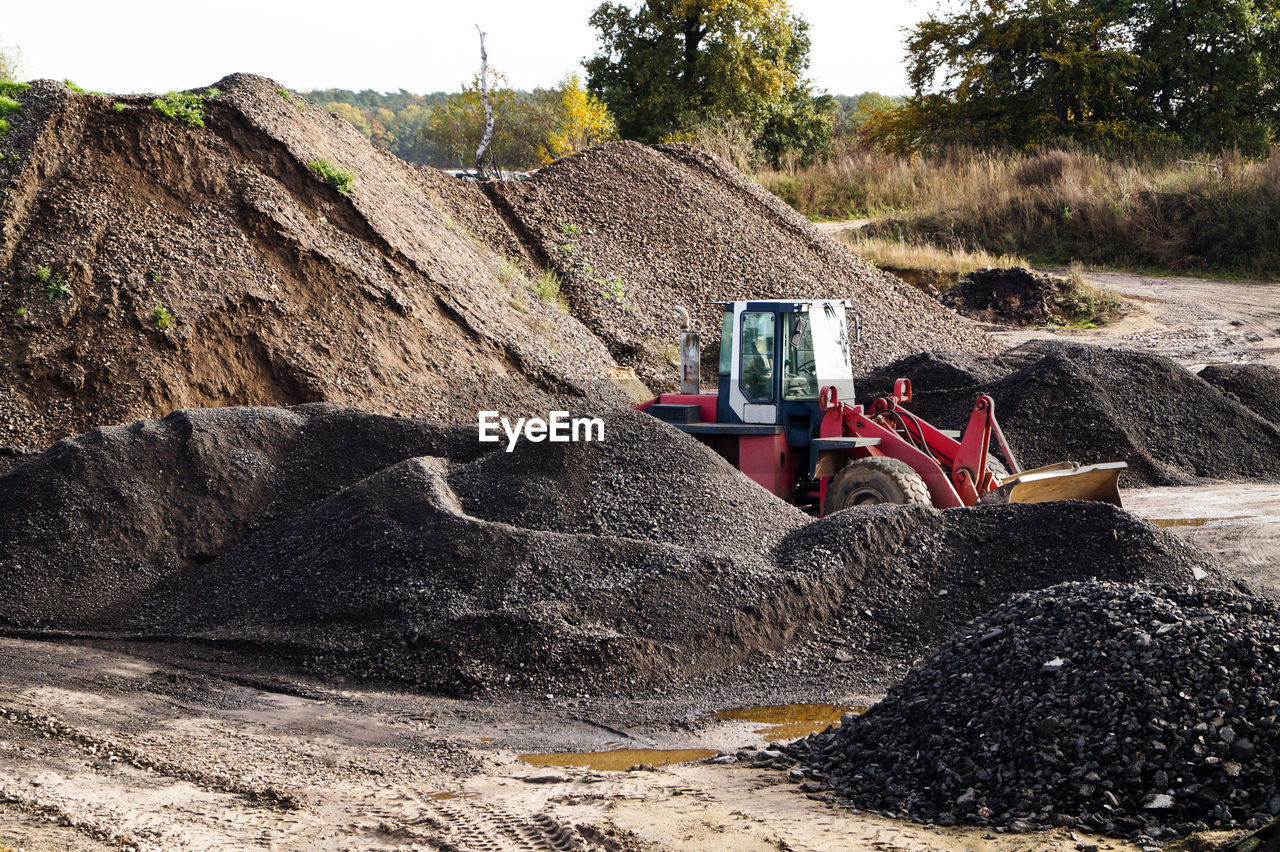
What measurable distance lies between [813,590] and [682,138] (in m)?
23.5

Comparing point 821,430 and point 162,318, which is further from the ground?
point 162,318

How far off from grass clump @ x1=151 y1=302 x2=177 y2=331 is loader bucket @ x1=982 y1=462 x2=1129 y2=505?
28.2 feet

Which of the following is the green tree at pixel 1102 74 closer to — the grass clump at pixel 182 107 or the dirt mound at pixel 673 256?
the dirt mound at pixel 673 256

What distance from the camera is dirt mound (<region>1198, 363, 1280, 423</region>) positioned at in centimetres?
1357

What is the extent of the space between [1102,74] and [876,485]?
81.7 feet

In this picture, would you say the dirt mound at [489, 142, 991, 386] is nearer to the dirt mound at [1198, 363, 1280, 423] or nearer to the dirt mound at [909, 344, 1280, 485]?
the dirt mound at [909, 344, 1280, 485]

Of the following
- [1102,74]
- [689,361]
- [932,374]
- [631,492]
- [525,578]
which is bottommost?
[525,578]

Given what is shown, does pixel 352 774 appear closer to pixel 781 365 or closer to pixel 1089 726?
pixel 1089 726

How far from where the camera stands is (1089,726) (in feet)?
14.3

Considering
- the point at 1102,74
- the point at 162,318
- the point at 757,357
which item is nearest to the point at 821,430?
the point at 757,357

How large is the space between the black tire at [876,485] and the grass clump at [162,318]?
24.3 ft

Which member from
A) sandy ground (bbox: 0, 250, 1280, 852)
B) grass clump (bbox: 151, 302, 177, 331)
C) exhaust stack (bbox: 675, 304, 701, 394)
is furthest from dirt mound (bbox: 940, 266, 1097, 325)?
sandy ground (bbox: 0, 250, 1280, 852)

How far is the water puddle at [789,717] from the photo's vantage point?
5609mm

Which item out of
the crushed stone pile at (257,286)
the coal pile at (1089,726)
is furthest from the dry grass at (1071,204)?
the coal pile at (1089,726)
